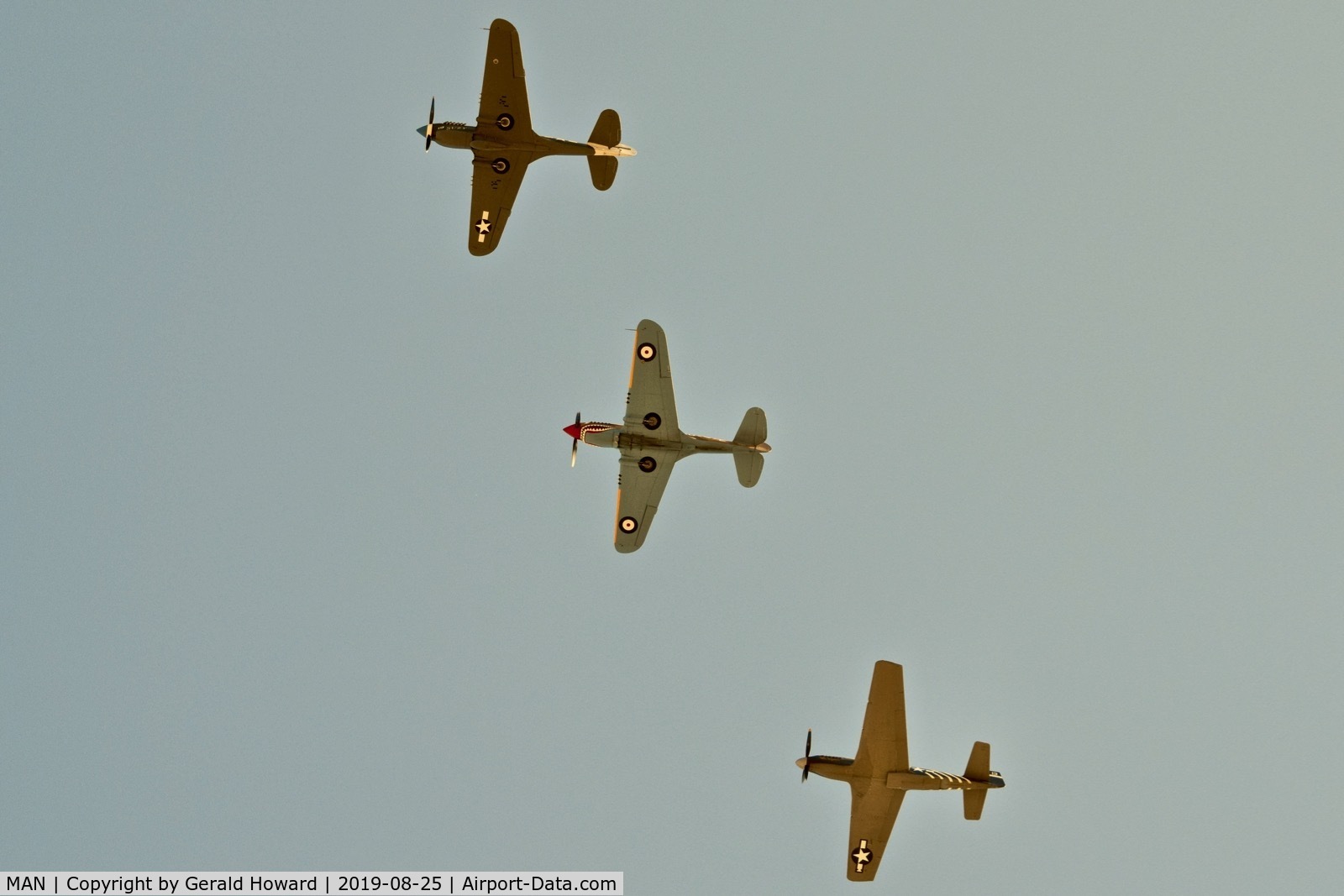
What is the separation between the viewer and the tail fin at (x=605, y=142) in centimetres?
5412

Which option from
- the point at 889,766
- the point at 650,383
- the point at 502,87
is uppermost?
the point at 502,87

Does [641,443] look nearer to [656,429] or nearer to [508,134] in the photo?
[656,429]

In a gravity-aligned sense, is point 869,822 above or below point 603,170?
below

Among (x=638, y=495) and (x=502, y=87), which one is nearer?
(x=638, y=495)

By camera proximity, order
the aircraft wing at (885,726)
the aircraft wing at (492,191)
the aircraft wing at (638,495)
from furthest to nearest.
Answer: the aircraft wing at (492,191) < the aircraft wing at (638,495) < the aircraft wing at (885,726)

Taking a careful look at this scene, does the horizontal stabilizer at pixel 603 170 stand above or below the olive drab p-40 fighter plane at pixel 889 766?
above

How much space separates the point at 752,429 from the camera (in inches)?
2008

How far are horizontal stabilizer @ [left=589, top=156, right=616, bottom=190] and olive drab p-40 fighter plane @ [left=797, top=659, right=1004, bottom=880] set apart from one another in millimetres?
21063

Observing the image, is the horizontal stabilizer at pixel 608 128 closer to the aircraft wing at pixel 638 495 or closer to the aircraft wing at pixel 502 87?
the aircraft wing at pixel 502 87

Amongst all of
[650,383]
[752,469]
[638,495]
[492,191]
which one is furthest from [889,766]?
[492,191]

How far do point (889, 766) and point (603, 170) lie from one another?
2498 centimetres

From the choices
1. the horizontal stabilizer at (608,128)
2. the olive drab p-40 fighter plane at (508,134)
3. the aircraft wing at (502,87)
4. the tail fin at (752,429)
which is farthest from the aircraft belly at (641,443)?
the aircraft wing at (502,87)

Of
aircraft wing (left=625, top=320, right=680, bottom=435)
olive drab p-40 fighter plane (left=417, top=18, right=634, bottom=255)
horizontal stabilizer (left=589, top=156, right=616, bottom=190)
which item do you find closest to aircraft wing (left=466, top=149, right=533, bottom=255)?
olive drab p-40 fighter plane (left=417, top=18, right=634, bottom=255)

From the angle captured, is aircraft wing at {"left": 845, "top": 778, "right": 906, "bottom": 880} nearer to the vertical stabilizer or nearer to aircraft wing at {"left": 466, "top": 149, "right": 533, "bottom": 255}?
the vertical stabilizer
